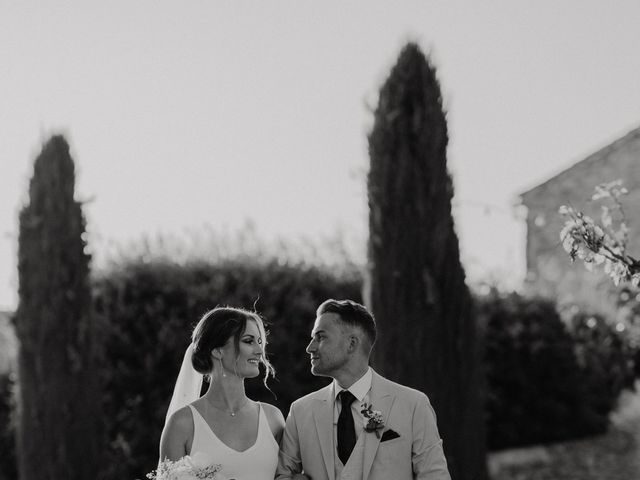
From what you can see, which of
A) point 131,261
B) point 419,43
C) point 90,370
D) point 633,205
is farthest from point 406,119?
point 633,205

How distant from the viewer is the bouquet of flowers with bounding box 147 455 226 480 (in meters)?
Answer: 4.71

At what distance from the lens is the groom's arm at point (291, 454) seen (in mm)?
5211

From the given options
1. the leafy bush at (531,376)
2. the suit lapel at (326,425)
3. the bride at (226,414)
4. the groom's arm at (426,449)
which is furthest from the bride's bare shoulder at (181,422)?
the leafy bush at (531,376)

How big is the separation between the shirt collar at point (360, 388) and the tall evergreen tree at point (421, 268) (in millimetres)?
4297

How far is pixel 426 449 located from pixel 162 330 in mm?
5904

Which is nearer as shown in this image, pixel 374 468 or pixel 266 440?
pixel 374 468

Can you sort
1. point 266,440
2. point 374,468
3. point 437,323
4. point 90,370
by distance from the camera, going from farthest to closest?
point 90,370, point 437,323, point 266,440, point 374,468

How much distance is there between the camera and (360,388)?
5.06 meters

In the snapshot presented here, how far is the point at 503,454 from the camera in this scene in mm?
12289

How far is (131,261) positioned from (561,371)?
5874mm

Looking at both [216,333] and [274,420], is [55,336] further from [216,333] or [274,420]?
[216,333]

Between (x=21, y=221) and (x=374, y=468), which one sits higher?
(x=21, y=221)

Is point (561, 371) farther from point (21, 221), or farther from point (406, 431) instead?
point (406, 431)

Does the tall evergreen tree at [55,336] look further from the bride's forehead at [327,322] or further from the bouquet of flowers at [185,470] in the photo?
the bride's forehead at [327,322]
